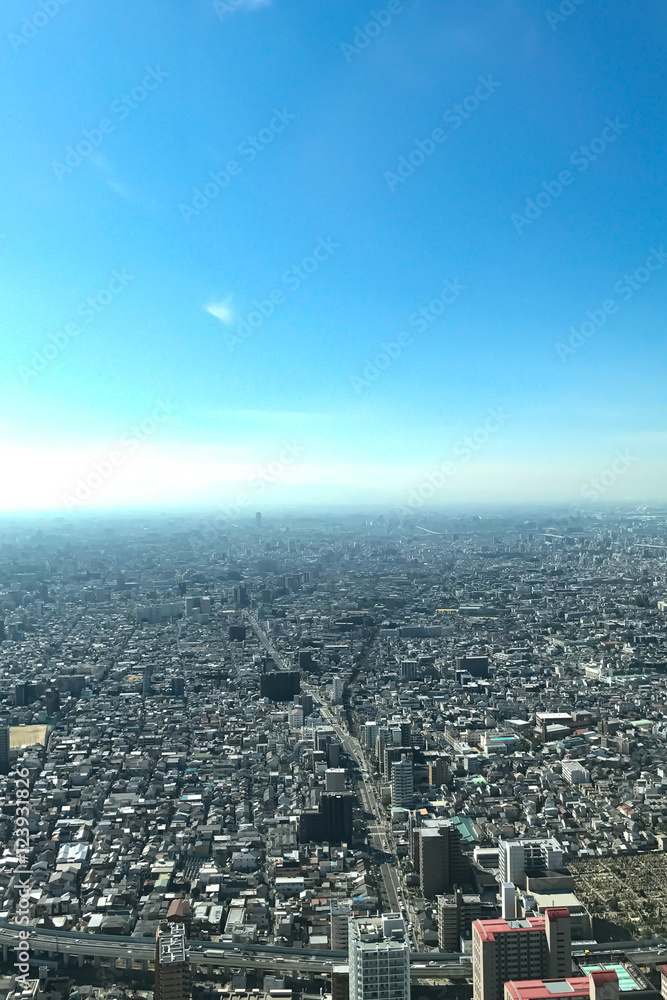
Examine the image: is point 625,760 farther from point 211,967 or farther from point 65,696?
point 65,696

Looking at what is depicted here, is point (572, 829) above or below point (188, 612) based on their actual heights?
below

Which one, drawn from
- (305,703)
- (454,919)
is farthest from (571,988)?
(305,703)

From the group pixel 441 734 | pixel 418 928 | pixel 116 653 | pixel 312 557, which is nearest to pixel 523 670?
pixel 441 734

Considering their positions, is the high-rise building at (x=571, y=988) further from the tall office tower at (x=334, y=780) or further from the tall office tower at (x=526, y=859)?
the tall office tower at (x=334, y=780)

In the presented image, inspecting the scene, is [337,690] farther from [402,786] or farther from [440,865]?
[440,865]

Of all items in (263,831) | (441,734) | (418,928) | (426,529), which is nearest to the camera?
(418,928)

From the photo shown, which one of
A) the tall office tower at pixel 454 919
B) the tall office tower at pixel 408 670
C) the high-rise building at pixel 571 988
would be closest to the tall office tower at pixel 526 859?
the tall office tower at pixel 454 919
